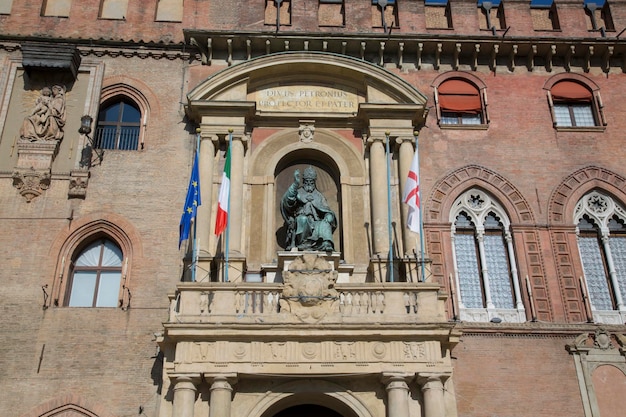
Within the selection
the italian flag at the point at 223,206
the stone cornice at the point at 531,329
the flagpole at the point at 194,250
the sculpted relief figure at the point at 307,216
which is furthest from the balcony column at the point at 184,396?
the stone cornice at the point at 531,329

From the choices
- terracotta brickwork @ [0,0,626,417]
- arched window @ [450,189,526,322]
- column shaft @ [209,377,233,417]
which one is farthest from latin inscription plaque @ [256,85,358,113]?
column shaft @ [209,377,233,417]

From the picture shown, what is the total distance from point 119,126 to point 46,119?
5.66ft

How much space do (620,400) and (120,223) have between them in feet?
37.4

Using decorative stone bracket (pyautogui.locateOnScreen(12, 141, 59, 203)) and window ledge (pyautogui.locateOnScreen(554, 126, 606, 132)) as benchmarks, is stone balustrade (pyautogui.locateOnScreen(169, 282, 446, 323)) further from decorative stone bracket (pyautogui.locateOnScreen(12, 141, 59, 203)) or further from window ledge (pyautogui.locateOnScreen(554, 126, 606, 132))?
window ledge (pyautogui.locateOnScreen(554, 126, 606, 132))

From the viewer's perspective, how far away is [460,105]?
1816 cm

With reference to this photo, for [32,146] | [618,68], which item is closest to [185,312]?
[32,146]

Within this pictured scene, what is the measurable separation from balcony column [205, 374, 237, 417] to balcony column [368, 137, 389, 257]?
456 centimetres

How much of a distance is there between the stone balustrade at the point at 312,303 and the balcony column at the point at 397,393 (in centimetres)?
103

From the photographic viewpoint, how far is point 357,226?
1655 cm

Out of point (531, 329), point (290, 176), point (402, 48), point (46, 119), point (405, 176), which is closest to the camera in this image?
point (531, 329)

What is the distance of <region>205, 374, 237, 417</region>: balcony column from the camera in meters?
12.8

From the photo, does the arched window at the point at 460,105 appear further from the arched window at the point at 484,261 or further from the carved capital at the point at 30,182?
the carved capital at the point at 30,182

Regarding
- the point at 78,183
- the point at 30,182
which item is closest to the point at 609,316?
the point at 78,183

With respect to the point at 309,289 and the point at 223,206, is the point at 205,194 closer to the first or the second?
the point at 223,206
